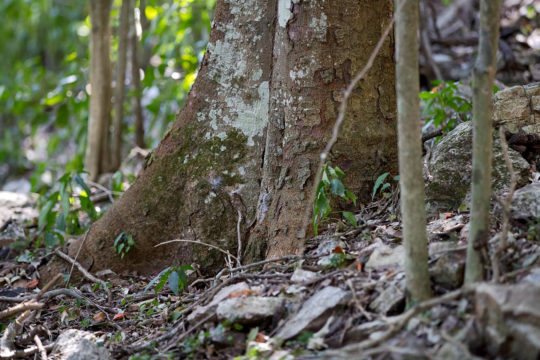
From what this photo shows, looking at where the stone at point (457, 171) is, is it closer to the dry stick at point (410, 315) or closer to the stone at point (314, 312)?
the stone at point (314, 312)

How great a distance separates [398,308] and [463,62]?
517 centimetres

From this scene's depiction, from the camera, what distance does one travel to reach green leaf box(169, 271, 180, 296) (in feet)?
8.78

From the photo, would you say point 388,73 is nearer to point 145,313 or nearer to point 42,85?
point 145,313

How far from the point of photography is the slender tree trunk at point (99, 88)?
5.29 metres

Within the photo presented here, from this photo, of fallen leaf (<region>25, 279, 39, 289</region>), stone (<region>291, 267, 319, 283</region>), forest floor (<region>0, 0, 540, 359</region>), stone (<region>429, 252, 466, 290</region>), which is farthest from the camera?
fallen leaf (<region>25, 279, 39, 289</region>)

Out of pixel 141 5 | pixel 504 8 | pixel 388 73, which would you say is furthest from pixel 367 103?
pixel 504 8

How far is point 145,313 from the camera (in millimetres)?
2764

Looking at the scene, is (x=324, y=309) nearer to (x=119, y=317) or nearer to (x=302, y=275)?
(x=302, y=275)

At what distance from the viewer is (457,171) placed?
2664 mm

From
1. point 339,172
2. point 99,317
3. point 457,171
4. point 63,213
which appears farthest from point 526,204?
point 63,213

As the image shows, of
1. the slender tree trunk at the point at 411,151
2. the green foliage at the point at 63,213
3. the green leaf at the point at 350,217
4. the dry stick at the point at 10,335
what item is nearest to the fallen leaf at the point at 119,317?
the dry stick at the point at 10,335

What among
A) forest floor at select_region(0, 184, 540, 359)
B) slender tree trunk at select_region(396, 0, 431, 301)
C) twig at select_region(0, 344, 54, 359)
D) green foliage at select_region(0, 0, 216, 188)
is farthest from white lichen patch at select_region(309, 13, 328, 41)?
green foliage at select_region(0, 0, 216, 188)

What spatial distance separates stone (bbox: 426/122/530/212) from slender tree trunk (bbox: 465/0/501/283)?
77 cm

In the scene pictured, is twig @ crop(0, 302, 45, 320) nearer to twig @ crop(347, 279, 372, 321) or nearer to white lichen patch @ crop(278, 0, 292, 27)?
twig @ crop(347, 279, 372, 321)
